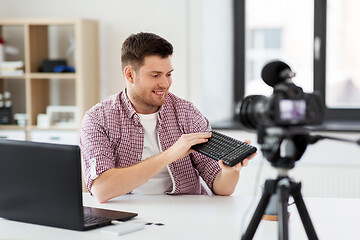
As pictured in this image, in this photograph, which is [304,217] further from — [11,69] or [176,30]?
[11,69]

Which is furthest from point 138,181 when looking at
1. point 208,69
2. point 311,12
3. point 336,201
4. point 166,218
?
point 311,12

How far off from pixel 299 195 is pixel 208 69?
2523mm

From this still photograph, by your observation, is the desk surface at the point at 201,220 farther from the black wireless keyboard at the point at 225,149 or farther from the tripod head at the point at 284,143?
the tripod head at the point at 284,143

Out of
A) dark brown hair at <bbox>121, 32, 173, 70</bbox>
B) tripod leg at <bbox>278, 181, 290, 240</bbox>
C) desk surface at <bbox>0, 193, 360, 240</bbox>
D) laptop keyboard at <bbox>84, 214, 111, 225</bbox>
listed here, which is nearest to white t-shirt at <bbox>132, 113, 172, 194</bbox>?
desk surface at <bbox>0, 193, 360, 240</bbox>

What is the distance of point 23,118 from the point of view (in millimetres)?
3895

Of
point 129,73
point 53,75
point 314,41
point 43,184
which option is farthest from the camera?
point 314,41

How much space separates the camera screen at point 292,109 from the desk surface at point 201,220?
1.55ft

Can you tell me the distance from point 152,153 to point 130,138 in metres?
0.12

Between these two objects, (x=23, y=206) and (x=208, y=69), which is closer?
(x=23, y=206)

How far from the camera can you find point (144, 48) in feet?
7.70

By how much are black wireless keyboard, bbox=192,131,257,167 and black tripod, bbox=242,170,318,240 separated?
46cm

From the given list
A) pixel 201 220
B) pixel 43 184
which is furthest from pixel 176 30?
pixel 43 184

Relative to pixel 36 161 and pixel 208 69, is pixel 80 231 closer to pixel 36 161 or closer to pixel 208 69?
pixel 36 161

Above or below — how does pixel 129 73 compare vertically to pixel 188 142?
above
